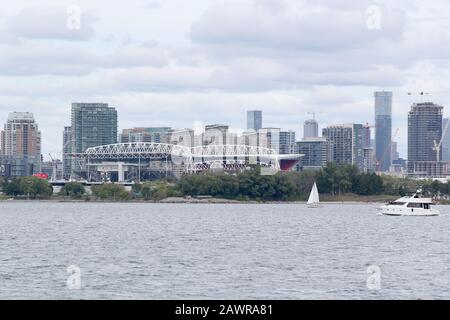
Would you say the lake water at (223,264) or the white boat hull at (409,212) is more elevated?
the lake water at (223,264)

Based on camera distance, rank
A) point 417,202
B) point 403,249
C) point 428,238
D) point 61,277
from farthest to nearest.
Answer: point 417,202 → point 428,238 → point 403,249 → point 61,277

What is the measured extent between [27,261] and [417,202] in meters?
87.4

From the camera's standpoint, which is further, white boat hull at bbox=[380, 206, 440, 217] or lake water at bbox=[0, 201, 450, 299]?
white boat hull at bbox=[380, 206, 440, 217]

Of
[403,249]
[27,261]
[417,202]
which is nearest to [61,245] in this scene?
[27,261]

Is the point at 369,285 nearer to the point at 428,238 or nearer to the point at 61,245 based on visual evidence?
the point at 61,245

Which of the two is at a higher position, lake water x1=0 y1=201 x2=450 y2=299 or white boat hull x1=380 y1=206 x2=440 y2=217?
lake water x1=0 y1=201 x2=450 y2=299

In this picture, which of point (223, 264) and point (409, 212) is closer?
point (223, 264)

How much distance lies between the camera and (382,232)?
93.8m

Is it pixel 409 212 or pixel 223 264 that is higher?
pixel 223 264

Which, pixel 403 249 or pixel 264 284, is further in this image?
pixel 403 249

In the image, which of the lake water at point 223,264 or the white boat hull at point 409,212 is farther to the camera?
the white boat hull at point 409,212
